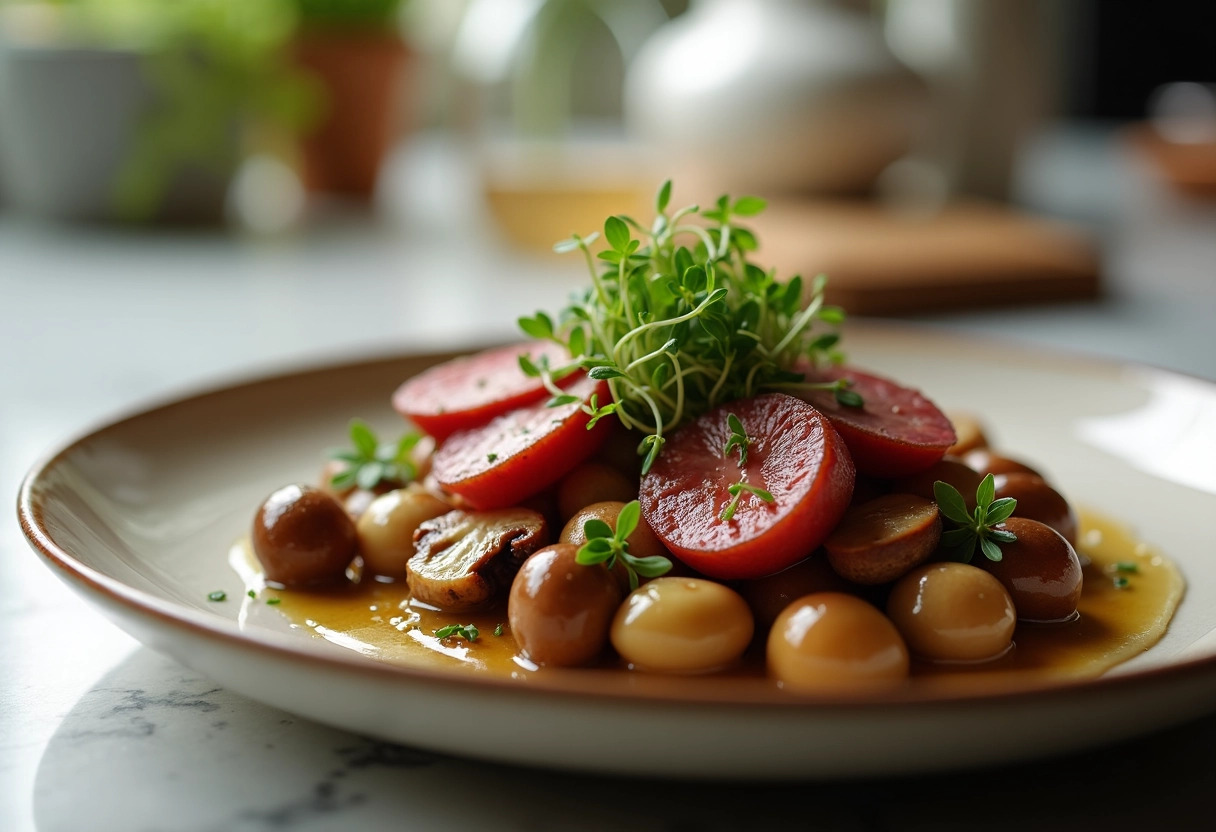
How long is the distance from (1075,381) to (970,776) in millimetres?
931

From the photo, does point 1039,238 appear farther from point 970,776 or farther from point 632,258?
point 970,776

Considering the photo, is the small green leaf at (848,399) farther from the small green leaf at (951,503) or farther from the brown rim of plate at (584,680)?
the brown rim of plate at (584,680)

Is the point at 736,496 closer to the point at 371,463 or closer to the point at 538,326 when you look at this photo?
the point at 538,326

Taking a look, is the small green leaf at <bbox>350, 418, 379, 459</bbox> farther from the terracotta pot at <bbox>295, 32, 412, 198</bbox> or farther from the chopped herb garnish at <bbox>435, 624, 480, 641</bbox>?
the terracotta pot at <bbox>295, 32, 412, 198</bbox>

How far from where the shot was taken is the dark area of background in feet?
17.9

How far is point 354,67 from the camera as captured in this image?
3.45 metres

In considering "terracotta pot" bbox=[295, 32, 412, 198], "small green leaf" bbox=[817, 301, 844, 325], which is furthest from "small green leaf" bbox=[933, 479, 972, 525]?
"terracotta pot" bbox=[295, 32, 412, 198]

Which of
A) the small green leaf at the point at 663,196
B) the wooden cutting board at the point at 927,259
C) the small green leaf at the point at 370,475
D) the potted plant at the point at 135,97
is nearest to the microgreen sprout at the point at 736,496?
the small green leaf at the point at 663,196

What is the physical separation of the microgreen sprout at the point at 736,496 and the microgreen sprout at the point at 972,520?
0.54ft

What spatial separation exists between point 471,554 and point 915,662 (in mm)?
387

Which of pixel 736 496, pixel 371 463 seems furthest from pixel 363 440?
pixel 736 496

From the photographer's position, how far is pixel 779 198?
3059mm

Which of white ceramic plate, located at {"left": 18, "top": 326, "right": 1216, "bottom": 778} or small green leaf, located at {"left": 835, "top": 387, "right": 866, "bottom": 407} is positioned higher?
small green leaf, located at {"left": 835, "top": 387, "right": 866, "bottom": 407}

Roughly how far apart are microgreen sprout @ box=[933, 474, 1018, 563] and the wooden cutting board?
1.31 meters
